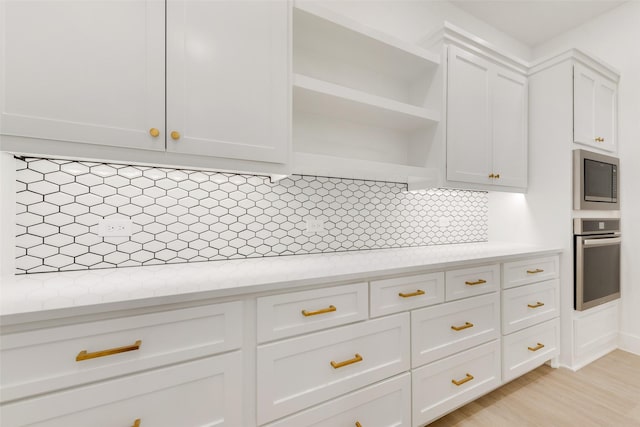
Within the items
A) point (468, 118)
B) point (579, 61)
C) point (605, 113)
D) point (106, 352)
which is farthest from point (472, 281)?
point (605, 113)

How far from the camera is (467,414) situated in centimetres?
168

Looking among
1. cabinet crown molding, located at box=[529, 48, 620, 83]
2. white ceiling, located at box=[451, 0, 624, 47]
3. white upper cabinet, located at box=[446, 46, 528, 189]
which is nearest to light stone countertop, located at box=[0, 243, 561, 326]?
white upper cabinet, located at box=[446, 46, 528, 189]

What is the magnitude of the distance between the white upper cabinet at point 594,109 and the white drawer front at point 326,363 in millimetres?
2155

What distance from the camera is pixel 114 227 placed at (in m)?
1.32

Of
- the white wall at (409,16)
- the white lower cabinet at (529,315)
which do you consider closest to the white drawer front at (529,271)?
the white lower cabinet at (529,315)

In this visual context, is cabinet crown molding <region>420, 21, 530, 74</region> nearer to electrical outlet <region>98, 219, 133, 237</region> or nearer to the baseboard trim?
electrical outlet <region>98, 219, 133, 237</region>

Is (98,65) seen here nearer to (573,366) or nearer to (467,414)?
(467,414)

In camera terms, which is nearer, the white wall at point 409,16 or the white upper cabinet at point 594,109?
the white wall at point 409,16

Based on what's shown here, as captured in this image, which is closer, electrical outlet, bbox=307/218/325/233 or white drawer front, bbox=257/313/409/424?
white drawer front, bbox=257/313/409/424

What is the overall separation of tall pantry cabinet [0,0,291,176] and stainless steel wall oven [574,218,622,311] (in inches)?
90.0

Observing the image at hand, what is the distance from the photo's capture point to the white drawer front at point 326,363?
108 centimetres

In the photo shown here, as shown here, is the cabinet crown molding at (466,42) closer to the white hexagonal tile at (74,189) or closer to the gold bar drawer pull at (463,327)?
the gold bar drawer pull at (463,327)

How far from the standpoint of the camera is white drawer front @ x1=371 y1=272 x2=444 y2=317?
1306 mm

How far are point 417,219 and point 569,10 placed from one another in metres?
2.40
